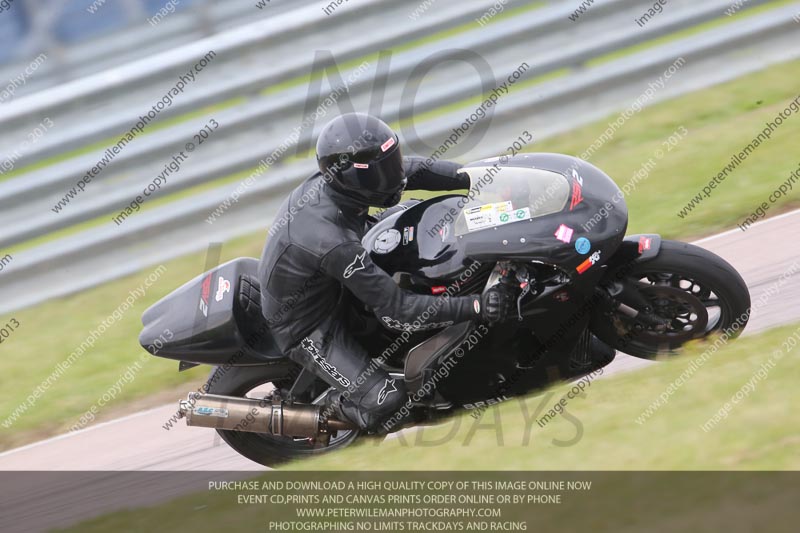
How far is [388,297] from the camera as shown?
453cm

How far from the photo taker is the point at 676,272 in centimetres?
468

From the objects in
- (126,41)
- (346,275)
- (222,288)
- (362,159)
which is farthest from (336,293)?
(126,41)

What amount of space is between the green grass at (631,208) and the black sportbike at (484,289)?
1.63 meters

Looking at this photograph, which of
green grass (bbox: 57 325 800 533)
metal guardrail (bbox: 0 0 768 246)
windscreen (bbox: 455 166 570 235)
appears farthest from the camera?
metal guardrail (bbox: 0 0 768 246)

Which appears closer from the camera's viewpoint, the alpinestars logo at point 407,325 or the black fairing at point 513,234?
the black fairing at point 513,234

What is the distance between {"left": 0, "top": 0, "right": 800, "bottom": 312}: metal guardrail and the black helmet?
3326 millimetres

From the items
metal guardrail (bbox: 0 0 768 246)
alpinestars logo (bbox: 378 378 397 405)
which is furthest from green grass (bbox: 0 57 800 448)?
alpinestars logo (bbox: 378 378 397 405)

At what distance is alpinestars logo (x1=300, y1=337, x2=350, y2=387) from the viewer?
4.95m

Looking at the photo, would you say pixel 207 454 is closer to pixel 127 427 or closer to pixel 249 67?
pixel 127 427

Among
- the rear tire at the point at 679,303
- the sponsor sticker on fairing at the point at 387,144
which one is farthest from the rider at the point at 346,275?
the rear tire at the point at 679,303

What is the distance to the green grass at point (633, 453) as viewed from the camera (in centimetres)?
376

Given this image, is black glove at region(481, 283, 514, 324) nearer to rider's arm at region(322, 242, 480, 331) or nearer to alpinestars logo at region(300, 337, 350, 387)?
rider's arm at region(322, 242, 480, 331)

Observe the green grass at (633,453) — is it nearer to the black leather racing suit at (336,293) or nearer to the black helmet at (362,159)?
the black leather racing suit at (336,293)

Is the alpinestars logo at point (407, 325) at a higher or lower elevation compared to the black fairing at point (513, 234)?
lower
